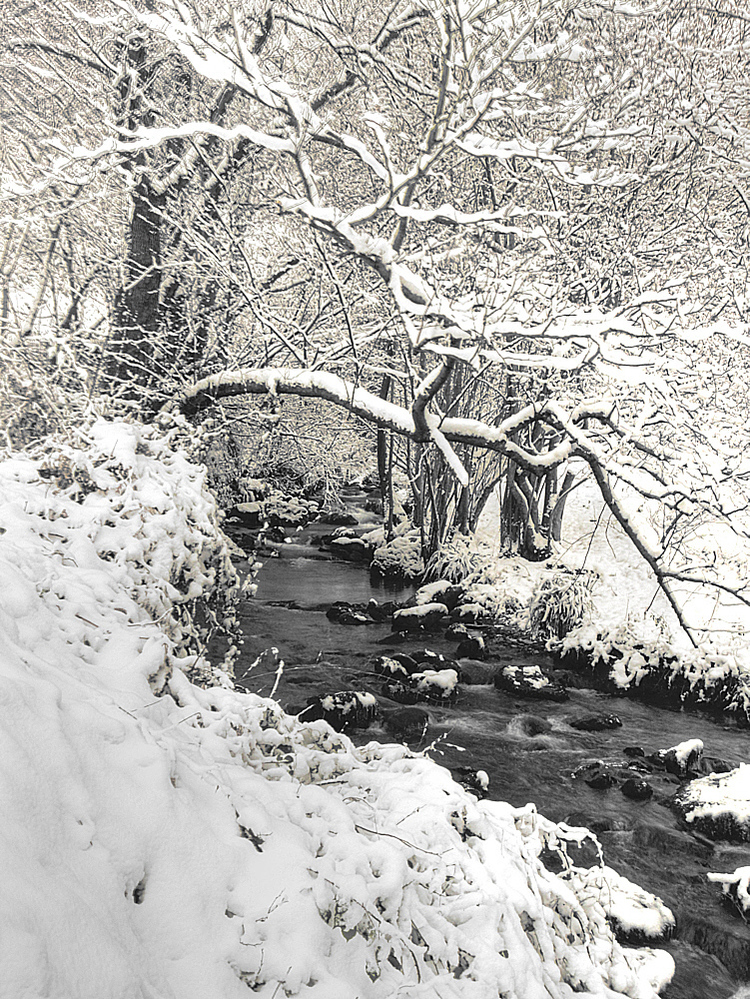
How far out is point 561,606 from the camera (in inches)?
459

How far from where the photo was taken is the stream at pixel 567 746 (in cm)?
538

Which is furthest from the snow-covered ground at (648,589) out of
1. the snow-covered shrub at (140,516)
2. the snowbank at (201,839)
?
the snowbank at (201,839)

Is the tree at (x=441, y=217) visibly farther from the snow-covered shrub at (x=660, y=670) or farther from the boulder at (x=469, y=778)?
the boulder at (x=469, y=778)

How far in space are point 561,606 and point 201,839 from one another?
395 inches

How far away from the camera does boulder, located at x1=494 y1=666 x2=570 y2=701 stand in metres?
9.36

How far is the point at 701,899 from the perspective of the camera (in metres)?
5.71

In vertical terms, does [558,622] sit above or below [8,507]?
below

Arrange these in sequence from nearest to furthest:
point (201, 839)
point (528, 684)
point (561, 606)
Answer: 1. point (201, 839)
2. point (528, 684)
3. point (561, 606)

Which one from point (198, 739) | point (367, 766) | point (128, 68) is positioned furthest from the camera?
point (128, 68)

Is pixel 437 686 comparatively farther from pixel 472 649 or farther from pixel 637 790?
pixel 637 790

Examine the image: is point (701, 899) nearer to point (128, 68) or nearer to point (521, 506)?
point (521, 506)

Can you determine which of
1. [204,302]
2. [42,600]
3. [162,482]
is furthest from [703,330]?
[204,302]

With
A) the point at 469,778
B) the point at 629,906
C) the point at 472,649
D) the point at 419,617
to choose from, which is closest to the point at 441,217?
the point at 469,778

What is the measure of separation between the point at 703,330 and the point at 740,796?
4.42m
